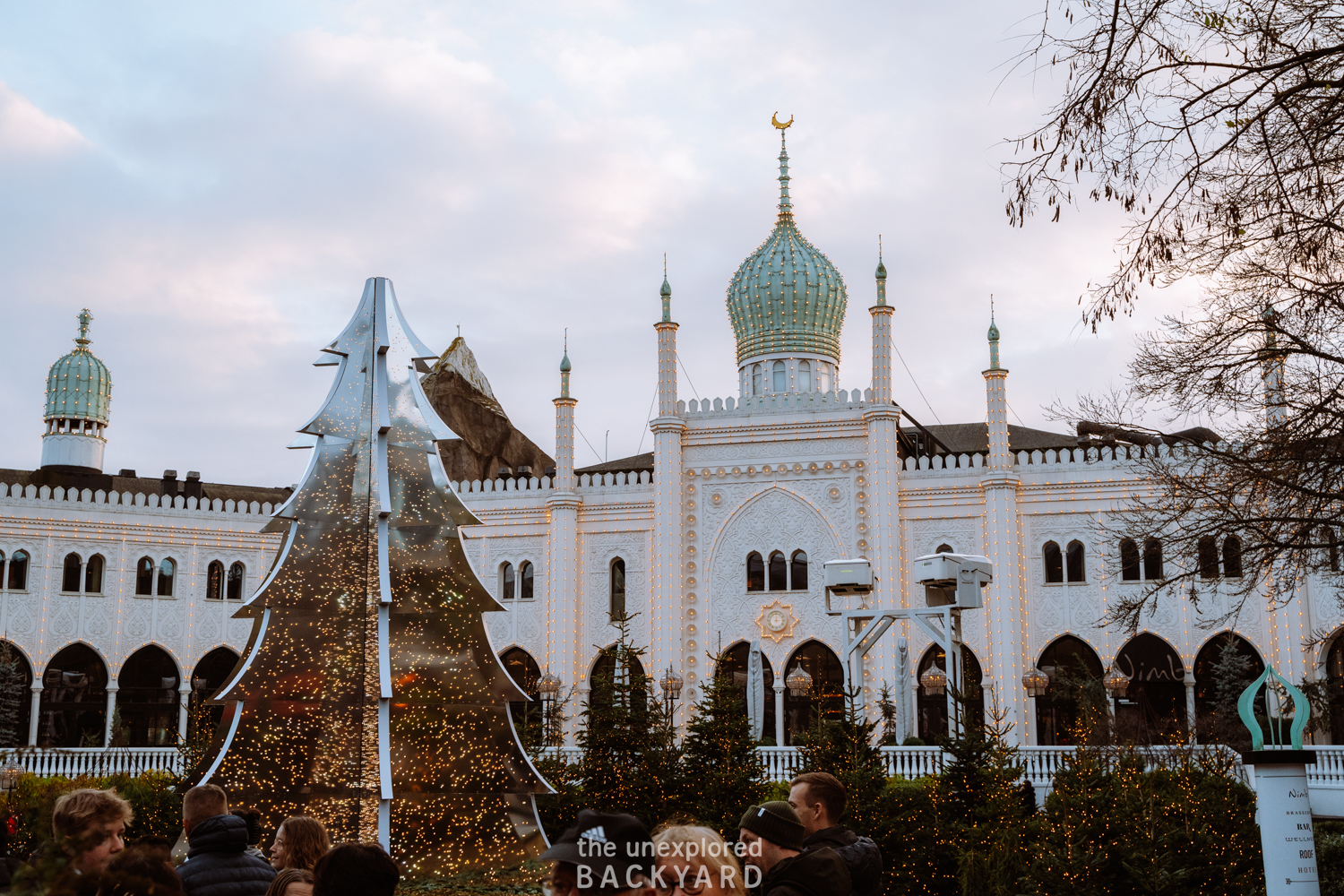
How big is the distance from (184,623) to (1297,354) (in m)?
31.1

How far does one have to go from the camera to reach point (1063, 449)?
3231 centimetres

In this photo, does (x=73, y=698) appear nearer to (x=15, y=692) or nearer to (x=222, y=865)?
(x=15, y=692)

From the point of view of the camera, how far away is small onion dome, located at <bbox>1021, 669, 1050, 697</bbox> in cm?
2992

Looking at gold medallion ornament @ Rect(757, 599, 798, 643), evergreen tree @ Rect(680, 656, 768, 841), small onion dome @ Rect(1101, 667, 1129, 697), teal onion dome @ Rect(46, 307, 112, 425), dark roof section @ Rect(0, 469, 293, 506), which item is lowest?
evergreen tree @ Rect(680, 656, 768, 841)

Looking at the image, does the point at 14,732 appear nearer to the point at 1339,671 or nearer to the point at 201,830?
the point at 201,830

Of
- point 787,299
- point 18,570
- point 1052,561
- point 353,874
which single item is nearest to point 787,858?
point 353,874

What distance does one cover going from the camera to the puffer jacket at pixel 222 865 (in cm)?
588

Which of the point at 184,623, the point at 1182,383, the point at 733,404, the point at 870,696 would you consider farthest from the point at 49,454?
the point at 1182,383

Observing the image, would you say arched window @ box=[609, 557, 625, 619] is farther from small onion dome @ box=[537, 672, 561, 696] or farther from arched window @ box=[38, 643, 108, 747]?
arched window @ box=[38, 643, 108, 747]

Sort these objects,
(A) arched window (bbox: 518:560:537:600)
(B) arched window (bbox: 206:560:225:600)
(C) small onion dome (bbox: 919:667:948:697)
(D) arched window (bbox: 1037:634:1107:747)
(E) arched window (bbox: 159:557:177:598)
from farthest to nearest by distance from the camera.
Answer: (B) arched window (bbox: 206:560:225:600) → (E) arched window (bbox: 159:557:177:598) → (A) arched window (bbox: 518:560:537:600) → (D) arched window (bbox: 1037:634:1107:747) → (C) small onion dome (bbox: 919:667:948:697)

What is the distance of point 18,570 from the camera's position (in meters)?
33.9

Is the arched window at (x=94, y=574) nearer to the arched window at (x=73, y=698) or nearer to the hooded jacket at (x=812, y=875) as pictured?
the arched window at (x=73, y=698)

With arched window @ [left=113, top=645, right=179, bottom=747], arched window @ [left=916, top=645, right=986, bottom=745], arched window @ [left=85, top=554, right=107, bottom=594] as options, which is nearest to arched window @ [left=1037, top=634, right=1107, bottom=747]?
arched window @ [left=916, top=645, right=986, bottom=745]

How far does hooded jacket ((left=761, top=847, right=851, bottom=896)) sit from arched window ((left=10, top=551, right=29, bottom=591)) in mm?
33875
